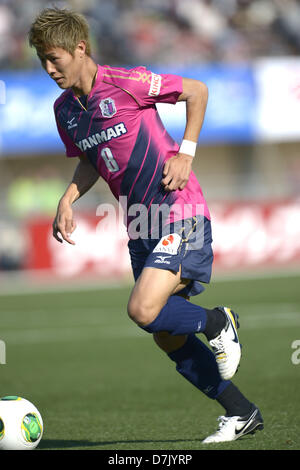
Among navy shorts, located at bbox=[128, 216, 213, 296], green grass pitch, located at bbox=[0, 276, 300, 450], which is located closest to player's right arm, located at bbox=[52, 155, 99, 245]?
navy shorts, located at bbox=[128, 216, 213, 296]

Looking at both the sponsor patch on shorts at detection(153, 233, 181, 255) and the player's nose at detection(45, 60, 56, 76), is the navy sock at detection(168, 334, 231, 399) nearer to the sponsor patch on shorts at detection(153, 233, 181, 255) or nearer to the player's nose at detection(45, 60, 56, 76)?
the sponsor patch on shorts at detection(153, 233, 181, 255)

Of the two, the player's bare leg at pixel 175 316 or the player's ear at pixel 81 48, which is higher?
the player's ear at pixel 81 48

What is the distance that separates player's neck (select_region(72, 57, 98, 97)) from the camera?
4570 mm

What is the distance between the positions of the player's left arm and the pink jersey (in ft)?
0.21

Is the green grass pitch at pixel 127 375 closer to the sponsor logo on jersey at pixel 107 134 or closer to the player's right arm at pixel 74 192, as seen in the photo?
the player's right arm at pixel 74 192

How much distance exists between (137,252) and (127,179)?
17.6 inches

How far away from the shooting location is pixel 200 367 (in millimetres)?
4688

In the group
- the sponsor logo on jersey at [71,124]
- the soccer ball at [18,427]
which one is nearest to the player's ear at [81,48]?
the sponsor logo on jersey at [71,124]

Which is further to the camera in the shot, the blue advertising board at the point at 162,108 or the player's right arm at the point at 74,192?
the blue advertising board at the point at 162,108

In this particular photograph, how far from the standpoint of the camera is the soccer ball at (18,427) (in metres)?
4.54

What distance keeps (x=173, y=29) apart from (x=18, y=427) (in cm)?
1977

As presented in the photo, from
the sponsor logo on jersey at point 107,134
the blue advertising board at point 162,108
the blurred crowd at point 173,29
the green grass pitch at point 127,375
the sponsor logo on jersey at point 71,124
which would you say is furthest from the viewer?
the blurred crowd at point 173,29

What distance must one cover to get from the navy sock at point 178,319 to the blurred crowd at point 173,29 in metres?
16.1

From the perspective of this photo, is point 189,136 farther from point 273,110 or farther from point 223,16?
point 223,16
